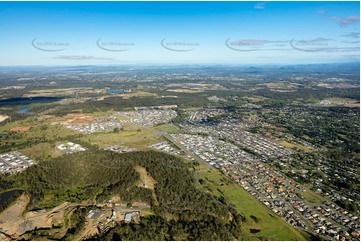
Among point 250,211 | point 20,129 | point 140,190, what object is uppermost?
point 20,129

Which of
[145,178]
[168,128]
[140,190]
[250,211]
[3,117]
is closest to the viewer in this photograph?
[250,211]

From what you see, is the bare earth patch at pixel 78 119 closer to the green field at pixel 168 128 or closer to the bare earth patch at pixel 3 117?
the bare earth patch at pixel 3 117

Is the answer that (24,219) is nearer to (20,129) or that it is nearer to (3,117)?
(20,129)

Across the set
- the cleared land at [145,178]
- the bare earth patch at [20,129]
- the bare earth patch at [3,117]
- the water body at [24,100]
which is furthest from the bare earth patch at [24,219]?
the water body at [24,100]

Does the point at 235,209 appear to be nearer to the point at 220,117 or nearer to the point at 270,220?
the point at 270,220

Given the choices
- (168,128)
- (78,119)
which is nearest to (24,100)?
(78,119)

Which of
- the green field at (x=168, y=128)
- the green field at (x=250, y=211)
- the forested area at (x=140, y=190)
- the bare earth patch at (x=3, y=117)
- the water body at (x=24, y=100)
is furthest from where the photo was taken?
the water body at (x=24, y=100)

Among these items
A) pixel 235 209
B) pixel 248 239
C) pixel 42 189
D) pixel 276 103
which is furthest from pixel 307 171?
pixel 276 103

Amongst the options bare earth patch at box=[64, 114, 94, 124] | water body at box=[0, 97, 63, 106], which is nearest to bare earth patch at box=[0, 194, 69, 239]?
bare earth patch at box=[64, 114, 94, 124]
